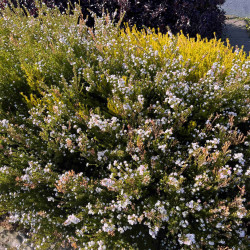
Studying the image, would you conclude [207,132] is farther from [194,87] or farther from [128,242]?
[128,242]

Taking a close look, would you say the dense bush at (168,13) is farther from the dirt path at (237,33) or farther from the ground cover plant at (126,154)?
the ground cover plant at (126,154)

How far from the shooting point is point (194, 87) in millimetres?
2826

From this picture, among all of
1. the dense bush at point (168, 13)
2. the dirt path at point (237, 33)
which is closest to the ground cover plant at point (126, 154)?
the dense bush at point (168, 13)

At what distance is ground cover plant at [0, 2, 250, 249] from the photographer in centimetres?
209

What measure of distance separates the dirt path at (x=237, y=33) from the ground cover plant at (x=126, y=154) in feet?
16.0

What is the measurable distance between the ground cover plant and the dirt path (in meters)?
4.89

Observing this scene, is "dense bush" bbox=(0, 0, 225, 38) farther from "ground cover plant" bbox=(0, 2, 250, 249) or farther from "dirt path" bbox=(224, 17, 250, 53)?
"ground cover plant" bbox=(0, 2, 250, 249)

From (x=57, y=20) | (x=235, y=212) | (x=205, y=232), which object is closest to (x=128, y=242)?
(x=205, y=232)

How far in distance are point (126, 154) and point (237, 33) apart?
7.82 metres

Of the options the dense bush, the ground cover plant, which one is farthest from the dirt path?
the ground cover plant

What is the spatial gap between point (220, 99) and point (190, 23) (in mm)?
3569

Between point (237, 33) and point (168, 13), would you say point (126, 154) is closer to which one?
point (168, 13)

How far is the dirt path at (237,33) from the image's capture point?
24.4 feet

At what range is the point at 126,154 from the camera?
7.98ft
